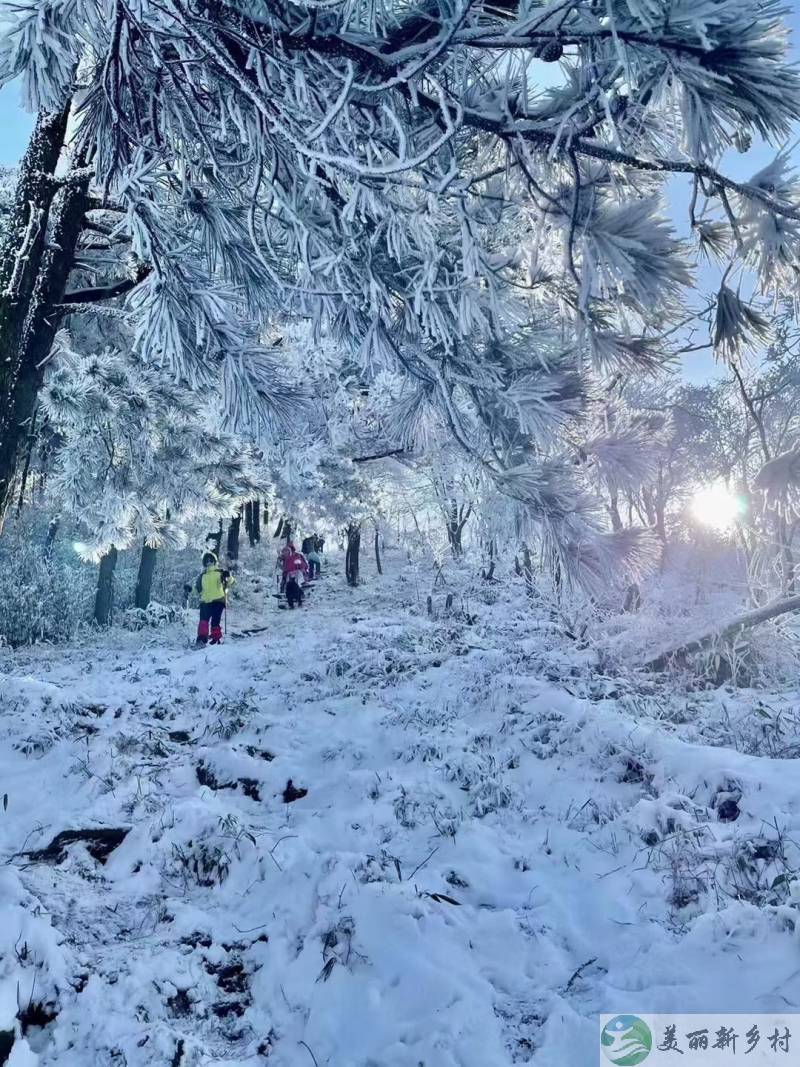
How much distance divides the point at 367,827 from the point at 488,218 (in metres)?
3.85

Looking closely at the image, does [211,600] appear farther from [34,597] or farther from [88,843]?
[88,843]

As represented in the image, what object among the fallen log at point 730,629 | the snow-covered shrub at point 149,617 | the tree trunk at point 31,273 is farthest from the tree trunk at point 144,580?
the fallen log at point 730,629

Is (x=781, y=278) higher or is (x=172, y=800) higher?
(x=781, y=278)

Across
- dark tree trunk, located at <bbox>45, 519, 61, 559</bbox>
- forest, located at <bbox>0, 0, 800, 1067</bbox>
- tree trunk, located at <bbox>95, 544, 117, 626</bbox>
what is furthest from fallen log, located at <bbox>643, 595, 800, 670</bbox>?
dark tree trunk, located at <bbox>45, 519, 61, 559</bbox>

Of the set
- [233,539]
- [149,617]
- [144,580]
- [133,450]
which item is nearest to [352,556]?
[233,539]

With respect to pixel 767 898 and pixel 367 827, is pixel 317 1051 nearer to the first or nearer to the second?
pixel 367 827

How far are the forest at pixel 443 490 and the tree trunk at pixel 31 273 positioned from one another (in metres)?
0.03

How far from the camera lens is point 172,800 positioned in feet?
14.5

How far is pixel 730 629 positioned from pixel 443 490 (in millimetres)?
4007

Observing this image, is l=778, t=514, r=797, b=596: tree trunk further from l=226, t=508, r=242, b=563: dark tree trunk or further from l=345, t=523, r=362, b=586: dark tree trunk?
l=226, t=508, r=242, b=563: dark tree trunk

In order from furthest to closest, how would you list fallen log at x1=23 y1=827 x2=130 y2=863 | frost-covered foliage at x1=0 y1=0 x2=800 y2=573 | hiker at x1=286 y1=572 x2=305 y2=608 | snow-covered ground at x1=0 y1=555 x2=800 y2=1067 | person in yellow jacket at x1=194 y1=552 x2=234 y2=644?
hiker at x1=286 y1=572 x2=305 y2=608, person in yellow jacket at x1=194 y1=552 x2=234 y2=644, fallen log at x1=23 y1=827 x2=130 y2=863, snow-covered ground at x1=0 y1=555 x2=800 y2=1067, frost-covered foliage at x1=0 y1=0 x2=800 y2=573

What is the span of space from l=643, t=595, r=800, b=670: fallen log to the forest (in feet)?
0.46

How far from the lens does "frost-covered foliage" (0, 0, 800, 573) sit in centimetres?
223

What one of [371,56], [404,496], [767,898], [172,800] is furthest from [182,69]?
[404,496]
